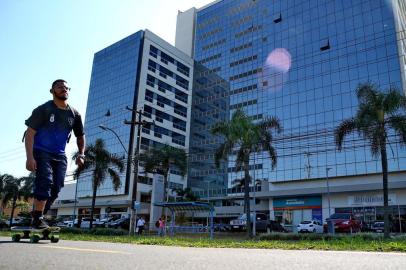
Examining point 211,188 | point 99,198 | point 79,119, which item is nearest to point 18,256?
point 79,119

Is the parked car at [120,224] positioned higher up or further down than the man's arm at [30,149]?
further down

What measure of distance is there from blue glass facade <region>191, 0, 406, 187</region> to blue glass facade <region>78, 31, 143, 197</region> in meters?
20.4

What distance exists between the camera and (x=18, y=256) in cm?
350

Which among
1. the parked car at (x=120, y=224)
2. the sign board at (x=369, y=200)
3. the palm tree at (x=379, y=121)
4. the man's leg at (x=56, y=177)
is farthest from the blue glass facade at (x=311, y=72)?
the man's leg at (x=56, y=177)

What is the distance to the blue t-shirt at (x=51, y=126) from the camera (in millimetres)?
5379

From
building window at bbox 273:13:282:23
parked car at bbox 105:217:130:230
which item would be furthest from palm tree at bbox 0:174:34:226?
building window at bbox 273:13:282:23

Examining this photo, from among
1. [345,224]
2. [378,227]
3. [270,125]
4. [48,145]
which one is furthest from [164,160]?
[48,145]

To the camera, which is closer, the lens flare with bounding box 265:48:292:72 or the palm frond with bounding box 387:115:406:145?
the palm frond with bounding box 387:115:406:145

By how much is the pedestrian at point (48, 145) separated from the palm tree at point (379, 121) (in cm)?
2338

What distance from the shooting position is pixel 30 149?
516 centimetres

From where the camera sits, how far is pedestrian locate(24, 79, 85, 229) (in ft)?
16.8

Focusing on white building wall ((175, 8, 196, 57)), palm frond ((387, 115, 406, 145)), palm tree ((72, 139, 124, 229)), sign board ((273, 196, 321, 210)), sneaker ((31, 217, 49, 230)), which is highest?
white building wall ((175, 8, 196, 57))

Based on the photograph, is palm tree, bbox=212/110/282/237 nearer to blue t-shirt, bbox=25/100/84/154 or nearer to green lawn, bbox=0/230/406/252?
green lawn, bbox=0/230/406/252

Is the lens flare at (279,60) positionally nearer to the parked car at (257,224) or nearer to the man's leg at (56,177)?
the parked car at (257,224)
